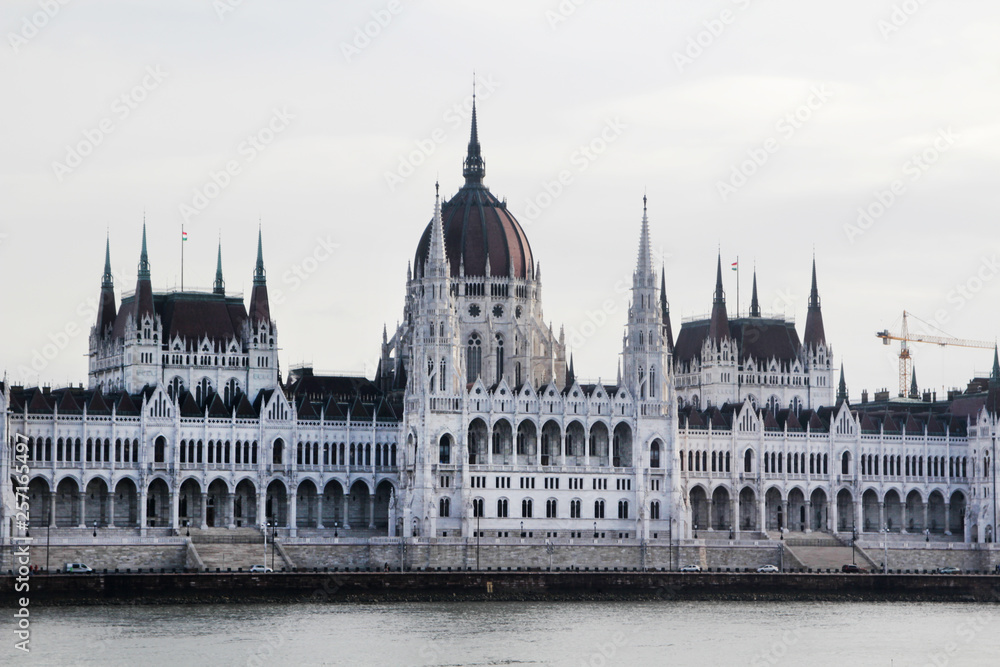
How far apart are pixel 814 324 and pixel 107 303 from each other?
53.0 metres

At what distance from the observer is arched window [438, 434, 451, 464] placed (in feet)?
482

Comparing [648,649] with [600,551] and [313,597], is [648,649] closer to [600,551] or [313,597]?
[313,597]

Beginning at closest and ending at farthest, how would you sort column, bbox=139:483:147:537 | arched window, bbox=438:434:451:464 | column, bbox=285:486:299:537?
column, bbox=139:483:147:537 → arched window, bbox=438:434:451:464 → column, bbox=285:486:299:537

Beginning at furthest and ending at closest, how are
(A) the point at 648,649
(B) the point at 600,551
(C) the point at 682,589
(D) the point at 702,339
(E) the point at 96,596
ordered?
(D) the point at 702,339 < (B) the point at 600,551 < (C) the point at 682,589 < (E) the point at 96,596 < (A) the point at 648,649

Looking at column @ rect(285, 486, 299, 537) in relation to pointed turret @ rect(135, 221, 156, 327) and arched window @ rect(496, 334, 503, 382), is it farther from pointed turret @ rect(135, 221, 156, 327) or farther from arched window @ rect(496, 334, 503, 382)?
arched window @ rect(496, 334, 503, 382)

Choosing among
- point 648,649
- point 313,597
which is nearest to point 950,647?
point 648,649

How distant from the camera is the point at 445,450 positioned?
147 meters

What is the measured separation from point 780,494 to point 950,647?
50.5m

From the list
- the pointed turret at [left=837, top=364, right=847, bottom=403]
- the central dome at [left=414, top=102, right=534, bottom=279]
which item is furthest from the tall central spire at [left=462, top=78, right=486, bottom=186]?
the pointed turret at [left=837, top=364, right=847, bottom=403]

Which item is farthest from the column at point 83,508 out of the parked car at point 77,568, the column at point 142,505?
the parked car at point 77,568

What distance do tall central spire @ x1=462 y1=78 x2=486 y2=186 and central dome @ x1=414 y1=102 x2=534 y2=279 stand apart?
71 centimetres

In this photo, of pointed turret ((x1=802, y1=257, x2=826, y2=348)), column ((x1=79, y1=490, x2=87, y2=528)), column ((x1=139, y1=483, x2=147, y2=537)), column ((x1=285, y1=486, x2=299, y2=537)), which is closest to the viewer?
Result: column ((x1=79, y1=490, x2=87, y2=528))

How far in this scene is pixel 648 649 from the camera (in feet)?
355

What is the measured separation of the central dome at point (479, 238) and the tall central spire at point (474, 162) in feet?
2.32
